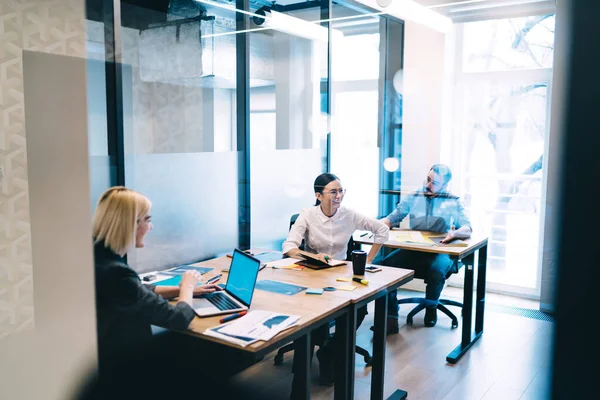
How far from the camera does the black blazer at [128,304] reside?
184 cm

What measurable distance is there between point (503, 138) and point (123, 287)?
3320 mm

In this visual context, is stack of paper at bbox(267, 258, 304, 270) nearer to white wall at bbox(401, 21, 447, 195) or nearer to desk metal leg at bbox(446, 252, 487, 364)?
desk metal leg at bbox(446, 252, 487, 364)

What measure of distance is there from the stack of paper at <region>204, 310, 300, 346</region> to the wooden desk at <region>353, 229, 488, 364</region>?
1525 mm

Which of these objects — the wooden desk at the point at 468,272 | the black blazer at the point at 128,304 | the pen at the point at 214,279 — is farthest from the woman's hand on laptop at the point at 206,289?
the wooden desk at the point at 468,272

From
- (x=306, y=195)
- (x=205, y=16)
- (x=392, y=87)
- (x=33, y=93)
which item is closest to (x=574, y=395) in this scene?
(x=33, y=93)

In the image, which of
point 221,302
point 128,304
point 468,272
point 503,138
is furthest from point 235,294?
point 503,138

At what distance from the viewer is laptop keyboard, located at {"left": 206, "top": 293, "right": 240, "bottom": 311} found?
2045 millimetres

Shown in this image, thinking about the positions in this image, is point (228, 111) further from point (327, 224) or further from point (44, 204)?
point (44, 204)

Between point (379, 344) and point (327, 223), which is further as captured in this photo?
point (327, 223)

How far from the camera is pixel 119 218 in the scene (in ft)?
6.20

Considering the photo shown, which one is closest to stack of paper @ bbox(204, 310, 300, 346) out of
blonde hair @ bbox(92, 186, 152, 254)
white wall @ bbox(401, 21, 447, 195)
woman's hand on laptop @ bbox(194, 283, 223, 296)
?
woman's hand on laptop @ bbox(194, 283, 223, 296)

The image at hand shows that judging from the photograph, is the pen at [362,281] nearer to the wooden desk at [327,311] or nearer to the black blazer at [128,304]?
the wooden desk at [327,311]

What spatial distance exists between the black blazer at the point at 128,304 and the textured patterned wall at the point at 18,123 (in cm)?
97

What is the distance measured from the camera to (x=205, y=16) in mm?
2900
